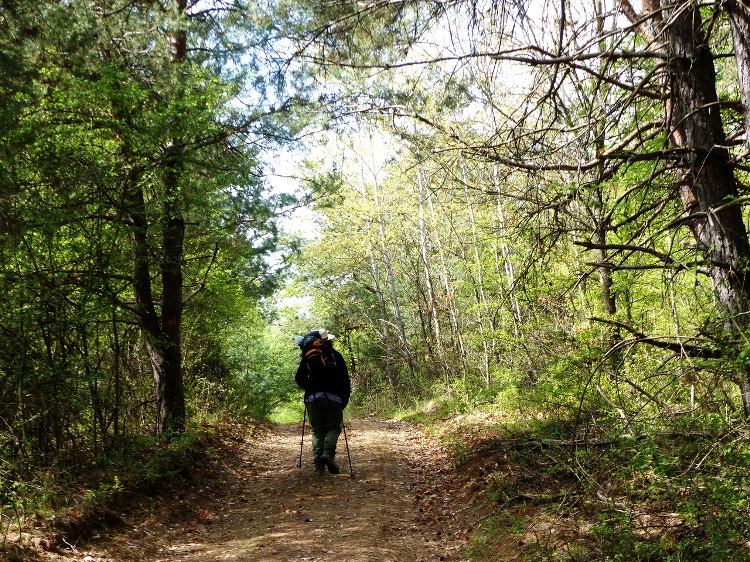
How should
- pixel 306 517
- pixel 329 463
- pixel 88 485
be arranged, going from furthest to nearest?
pixel 329 463 < pixel 306 517 < pixel 88 485

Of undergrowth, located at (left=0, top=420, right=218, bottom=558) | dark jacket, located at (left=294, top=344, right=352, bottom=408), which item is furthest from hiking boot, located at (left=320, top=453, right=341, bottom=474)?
undergrowth, located at (left=0, top=420, right=218, bottom=558)

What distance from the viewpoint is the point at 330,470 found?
866cm

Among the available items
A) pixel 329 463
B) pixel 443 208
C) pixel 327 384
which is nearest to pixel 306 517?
pixel 329 463

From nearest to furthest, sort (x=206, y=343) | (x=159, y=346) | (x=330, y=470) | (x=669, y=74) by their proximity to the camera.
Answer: (x=669, y=74) → (x=330, y=470) → (x=159, y=346) → (x=206, y=343)

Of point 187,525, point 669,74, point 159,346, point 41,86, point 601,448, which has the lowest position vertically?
point 187,525

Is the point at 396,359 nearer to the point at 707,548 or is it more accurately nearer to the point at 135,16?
the point at 135,16

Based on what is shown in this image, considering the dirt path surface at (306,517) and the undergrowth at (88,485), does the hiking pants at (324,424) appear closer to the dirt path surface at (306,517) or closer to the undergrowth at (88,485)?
the dirt path surface at (306,517)

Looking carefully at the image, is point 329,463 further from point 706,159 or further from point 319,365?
point 706,159

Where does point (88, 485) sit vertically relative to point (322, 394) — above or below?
below

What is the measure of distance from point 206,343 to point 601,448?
1052 centimetres

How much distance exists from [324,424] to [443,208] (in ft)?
12.3

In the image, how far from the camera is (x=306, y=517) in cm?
667

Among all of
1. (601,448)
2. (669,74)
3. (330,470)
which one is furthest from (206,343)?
(669,74)

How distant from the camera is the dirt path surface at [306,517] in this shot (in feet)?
18.1
